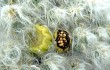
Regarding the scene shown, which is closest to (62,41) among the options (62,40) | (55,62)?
(62,40)

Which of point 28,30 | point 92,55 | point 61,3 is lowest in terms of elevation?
point 92,55

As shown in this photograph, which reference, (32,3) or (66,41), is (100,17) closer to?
(66,41)

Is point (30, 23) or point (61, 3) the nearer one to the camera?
point (30, 23)

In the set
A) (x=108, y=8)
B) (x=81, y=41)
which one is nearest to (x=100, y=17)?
(x=108, y=8)

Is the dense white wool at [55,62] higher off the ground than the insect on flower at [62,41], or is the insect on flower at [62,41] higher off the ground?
the insect on flower at [62,41]

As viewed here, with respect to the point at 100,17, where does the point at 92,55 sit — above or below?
below

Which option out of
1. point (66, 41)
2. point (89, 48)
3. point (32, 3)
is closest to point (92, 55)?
point (89, 48)
